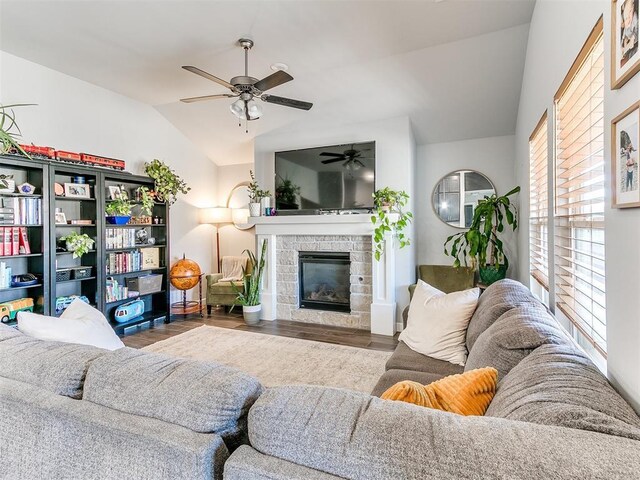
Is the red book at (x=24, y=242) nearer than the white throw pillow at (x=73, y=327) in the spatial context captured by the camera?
No

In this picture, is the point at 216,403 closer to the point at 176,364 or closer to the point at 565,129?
the point at 176,364

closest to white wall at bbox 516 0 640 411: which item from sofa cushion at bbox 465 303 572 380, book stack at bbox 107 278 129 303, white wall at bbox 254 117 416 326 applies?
sofa cushion at bbox 465 303 572 380

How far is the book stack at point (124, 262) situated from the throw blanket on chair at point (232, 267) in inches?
50.2

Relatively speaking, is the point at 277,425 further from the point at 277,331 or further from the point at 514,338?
the point at 277,331

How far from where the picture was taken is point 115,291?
3.99 meters

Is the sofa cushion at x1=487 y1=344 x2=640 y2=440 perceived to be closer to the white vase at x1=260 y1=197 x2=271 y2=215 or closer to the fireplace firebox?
the fireplace firebox

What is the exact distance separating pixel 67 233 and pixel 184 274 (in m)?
1.42

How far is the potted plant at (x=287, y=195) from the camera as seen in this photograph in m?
4.56

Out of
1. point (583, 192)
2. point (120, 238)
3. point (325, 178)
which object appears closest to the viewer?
point (583, 192)

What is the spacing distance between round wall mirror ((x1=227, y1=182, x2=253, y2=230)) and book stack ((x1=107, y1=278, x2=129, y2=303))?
6.59ft

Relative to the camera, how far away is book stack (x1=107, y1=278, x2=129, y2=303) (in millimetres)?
3922

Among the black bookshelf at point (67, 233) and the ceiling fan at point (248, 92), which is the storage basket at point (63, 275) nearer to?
the black bookshelf at point (67, 233)

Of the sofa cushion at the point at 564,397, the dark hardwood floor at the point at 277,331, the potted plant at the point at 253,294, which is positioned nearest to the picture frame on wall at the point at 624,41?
the sofa cushion at the point at 564,397

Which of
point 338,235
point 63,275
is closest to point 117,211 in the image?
point 63,275
